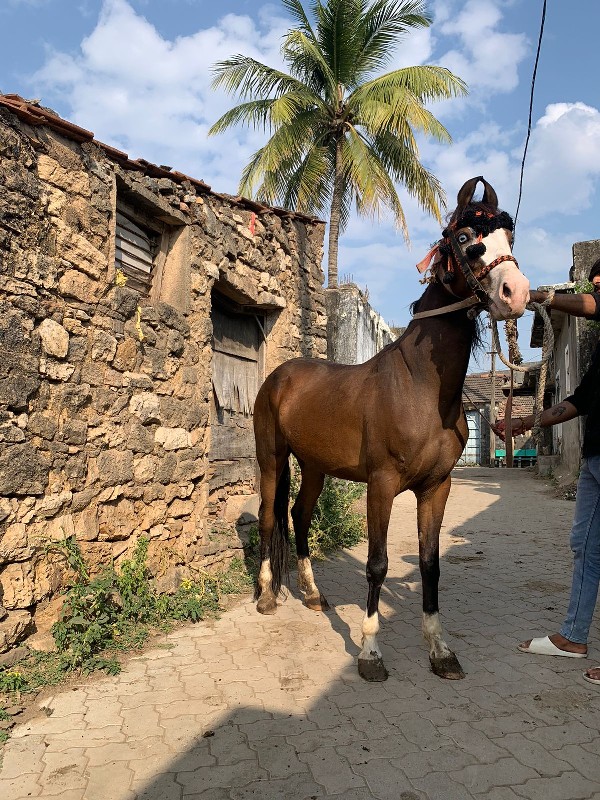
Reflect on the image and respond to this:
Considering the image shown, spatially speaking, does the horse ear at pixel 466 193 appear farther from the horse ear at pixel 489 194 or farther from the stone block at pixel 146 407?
the stone block at pixel 146 407

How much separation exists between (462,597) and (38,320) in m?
3.78

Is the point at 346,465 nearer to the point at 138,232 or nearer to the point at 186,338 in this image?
the point at 186,338

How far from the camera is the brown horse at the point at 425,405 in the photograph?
2.87 m

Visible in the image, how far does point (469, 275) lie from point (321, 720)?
227cm

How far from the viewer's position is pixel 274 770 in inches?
90.0

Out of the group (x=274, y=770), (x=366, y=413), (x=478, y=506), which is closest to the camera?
(x=274, y=770)

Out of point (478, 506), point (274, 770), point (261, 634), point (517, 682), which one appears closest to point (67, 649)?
point (261, 634)

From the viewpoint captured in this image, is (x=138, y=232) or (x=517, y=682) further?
(x=138, y=232)

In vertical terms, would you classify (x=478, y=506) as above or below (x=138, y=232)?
below

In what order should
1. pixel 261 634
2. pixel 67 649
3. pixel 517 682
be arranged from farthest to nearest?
1. pixel 261 634
2. pixel 67 649
3. pixel 517 682

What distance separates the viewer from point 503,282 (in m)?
2.66

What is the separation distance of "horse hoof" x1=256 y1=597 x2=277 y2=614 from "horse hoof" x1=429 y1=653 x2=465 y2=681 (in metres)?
1.48

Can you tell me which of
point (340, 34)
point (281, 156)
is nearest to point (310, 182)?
Result: point (281, 156)

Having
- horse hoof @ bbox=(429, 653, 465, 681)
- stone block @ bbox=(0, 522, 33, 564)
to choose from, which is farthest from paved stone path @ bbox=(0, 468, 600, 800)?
stone block @ bbox=(0, 522, 33, 564)
